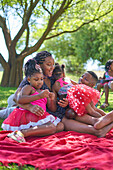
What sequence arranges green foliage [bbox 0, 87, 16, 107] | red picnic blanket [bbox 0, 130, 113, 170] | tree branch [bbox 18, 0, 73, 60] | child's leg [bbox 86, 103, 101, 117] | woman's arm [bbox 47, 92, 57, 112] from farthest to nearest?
tree branch [bbox 18, 0, 73, 60]
green foliage [bbox 0, 87, 16, 107]
child's leg [bbox 86, 103, 101, 117]
woman's arm [bbox 47, 92, 57, 112]
red picnic blanket [bbox 0, 130, 113, 170]

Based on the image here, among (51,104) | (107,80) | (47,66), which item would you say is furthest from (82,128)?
(107,80)

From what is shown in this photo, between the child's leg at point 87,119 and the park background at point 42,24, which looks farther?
the park background at point 42,24

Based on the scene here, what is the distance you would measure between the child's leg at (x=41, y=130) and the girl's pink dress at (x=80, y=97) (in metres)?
Result: 0.53

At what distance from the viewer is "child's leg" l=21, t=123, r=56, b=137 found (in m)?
3.07

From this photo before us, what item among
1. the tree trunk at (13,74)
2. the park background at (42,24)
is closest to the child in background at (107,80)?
the park background at (42,24)

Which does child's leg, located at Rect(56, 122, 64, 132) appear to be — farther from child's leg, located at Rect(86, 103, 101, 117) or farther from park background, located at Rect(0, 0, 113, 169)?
park background, located at Rect(0, 0, 113, 169)

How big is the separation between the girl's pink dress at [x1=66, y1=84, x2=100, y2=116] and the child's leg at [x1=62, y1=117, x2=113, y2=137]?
0.58 feet

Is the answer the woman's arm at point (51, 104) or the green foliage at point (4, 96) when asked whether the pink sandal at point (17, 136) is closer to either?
the woman's arm at point (51, 104)

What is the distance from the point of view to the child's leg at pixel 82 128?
129 inches

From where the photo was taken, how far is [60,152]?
2553 millimetres

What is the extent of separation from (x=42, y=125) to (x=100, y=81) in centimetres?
488

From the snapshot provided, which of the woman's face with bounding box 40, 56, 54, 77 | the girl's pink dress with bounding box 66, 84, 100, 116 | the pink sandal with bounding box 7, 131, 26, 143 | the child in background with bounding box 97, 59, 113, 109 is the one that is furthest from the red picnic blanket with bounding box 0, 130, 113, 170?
the child in background with bounding box 97, 59, 113, 109

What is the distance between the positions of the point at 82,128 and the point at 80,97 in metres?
0.51

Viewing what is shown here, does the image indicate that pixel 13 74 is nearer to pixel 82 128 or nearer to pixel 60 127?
pixel 60 127
